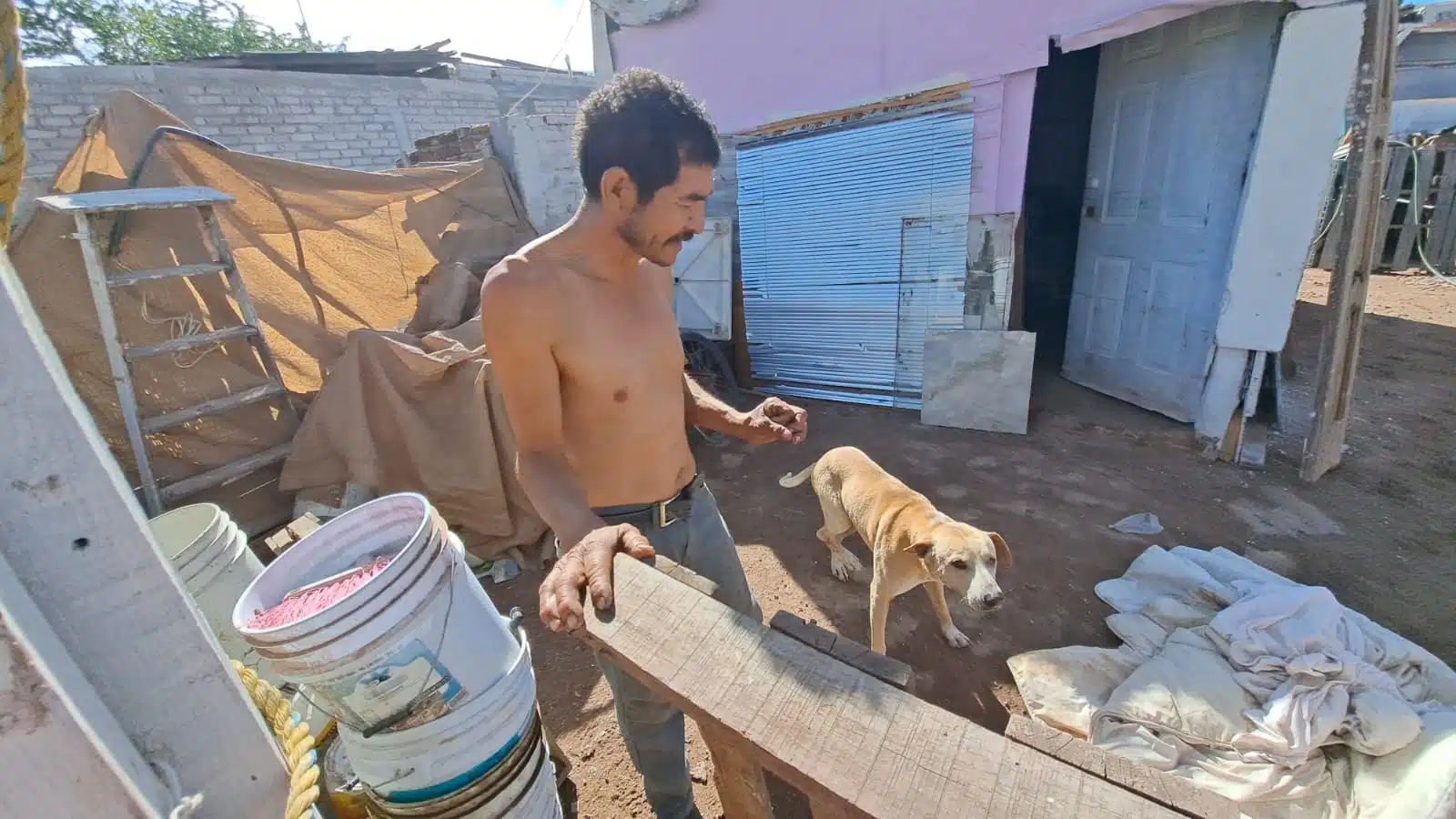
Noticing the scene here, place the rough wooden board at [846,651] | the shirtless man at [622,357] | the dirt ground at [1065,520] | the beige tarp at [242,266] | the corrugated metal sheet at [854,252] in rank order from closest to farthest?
the rough wooden board at [846,651]
the shirtless man at [622,357]
the dirt ground at [1065,520]
the beige tarp at [242,266]
the corrugated metal sheet at [854,252]

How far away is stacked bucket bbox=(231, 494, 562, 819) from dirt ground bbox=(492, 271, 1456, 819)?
135 cm

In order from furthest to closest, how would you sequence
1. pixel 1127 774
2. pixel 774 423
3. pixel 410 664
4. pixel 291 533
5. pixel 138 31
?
pixel 138 31, pixel 291 533, pixel 774 423, pixel 410 664, pixel 1127 774

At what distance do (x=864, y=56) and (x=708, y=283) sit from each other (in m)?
2.44

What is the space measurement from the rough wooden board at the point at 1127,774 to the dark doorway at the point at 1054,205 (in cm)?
687

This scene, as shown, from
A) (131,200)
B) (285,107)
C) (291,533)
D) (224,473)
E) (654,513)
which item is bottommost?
(291,533)

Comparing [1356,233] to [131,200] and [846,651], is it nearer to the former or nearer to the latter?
[846,651]

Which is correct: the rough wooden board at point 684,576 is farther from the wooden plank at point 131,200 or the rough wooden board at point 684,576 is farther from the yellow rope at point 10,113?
the wooden plank at point 131,200

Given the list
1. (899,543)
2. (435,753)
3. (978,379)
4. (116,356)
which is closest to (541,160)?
(116,356)

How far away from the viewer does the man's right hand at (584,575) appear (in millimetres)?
1129

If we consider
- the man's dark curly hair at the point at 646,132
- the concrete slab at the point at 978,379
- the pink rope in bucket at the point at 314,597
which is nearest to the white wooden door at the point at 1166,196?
the concrete slab at the point at 978,379

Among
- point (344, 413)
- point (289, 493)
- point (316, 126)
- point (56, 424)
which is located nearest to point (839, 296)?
point (344, 413)

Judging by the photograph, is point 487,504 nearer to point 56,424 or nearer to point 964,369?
point 56,424

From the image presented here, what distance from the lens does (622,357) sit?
1.76m

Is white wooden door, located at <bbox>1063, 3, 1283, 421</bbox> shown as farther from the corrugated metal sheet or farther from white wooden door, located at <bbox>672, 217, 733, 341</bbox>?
white wooden door, located at <bbox>672, 217, 733, 341</bbox>
